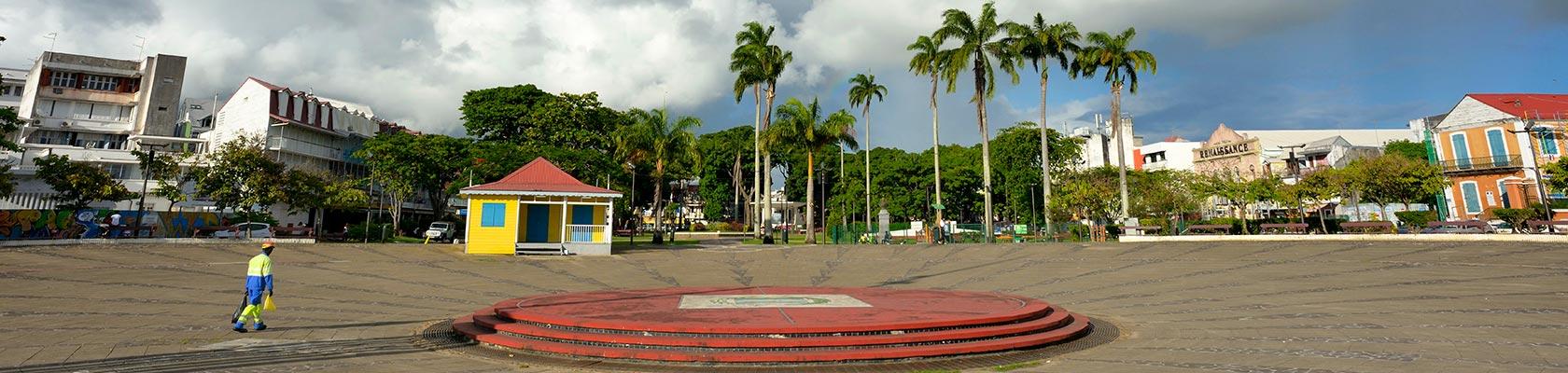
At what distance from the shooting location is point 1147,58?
38.7 meters

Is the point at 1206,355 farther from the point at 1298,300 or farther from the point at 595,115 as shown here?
the point at 595,115

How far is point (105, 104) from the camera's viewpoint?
1866 inches

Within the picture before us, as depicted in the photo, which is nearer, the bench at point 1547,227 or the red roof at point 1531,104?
the bench at point 1547,227

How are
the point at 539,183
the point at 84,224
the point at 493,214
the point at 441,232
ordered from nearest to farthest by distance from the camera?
the point at 493,214 < the point at 539,183 < the point at 84,224 < the point at 441,232

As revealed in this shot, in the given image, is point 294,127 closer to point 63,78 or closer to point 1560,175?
point 63,78

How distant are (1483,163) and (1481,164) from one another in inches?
3.7

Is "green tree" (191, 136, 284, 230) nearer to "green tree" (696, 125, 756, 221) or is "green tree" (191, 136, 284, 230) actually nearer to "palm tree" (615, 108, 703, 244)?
"palm tree" (615, 108, 703, 244)

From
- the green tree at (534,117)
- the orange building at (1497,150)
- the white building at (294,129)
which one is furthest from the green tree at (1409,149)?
the white building at (294,129)

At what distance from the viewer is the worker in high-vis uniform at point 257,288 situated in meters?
8.27

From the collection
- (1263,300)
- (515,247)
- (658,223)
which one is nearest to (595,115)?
(658,223)

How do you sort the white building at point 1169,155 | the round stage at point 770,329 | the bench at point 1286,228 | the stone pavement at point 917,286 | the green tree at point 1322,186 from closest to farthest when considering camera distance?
1. the stone pavement at point 917,286
2. the round stage at point 770,329
3. the bench at point 1286,228
4. the green tree at point 1322,186
5. the white building at point 1169,155

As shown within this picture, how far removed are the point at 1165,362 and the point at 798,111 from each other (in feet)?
107

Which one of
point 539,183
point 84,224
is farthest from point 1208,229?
point 84,224

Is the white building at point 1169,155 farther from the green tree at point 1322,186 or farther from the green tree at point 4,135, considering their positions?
the green tree at point 4,135
